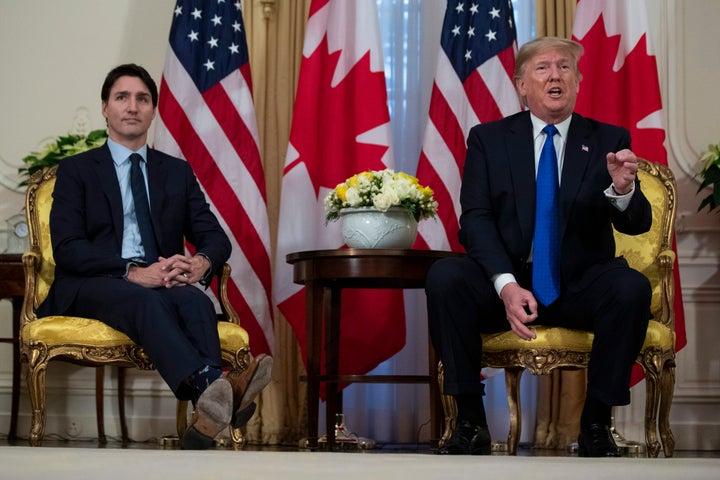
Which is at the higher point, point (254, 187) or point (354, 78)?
point (354, 78)

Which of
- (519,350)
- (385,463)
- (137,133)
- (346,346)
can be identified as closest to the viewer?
(385,463)

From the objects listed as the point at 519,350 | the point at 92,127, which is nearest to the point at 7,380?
the point at 92,127

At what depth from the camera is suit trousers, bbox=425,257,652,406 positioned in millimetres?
3145

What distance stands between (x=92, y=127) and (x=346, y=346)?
189cm

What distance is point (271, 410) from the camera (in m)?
A: 5.10

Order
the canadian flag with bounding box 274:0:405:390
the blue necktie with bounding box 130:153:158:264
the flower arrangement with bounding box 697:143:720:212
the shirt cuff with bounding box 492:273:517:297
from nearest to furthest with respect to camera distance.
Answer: the shirt cuff with bounding box 492:273:517:297
the blue necktie with bounding box 130:153:158:264
the flower arrangement with bounding box 697:143:720:212
the canadian flag with bounding box 274:0:405:390

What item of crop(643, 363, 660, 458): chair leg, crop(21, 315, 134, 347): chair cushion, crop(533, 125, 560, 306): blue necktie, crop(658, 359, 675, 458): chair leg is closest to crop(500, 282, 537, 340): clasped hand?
crop(533, 125, 560, 306): blue necktie

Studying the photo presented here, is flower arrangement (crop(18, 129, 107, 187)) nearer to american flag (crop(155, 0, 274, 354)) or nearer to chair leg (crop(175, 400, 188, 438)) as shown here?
american flag (crop(155, 0, 274, 354))

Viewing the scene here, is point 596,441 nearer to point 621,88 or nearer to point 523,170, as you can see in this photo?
point 523,170

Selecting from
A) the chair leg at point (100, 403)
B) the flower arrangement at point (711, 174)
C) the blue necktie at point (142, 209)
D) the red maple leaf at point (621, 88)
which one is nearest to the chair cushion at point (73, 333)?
the blue necktie at point (142, 209)

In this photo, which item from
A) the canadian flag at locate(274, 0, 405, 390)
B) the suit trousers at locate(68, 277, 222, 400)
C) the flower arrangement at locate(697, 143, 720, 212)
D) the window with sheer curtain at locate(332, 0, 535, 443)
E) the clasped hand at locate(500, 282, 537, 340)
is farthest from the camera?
the window with sheer curtain at locate(332, 0, 535, 443)

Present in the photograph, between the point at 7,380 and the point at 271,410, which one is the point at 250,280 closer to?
the point at 271,410

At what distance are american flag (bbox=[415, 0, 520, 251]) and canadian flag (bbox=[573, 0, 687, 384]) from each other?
0.36 meters

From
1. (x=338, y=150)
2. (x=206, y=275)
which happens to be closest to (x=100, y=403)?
(x=206, y=275)
